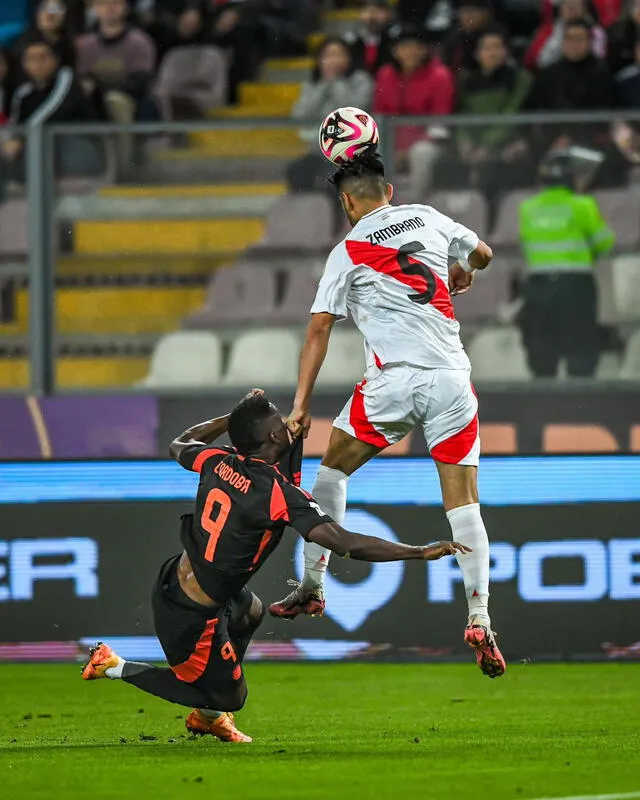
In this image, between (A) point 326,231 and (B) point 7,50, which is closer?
(A) point 326,231

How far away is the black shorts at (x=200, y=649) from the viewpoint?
7.22 meters

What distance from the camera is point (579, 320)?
10844 mm

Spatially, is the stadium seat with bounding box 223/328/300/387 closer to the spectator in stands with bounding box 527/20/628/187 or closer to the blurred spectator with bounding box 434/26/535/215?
the blurred spectator with bounding box 434/26/535/215

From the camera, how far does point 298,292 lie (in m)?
11.2

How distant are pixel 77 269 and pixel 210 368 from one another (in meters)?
1.11

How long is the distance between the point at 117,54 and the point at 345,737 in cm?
872

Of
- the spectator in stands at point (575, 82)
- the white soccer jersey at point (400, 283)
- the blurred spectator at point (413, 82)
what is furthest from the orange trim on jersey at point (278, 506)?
the spectator in stands at point (575, 82)

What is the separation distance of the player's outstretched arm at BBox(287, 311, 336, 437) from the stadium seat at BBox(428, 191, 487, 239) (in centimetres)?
366

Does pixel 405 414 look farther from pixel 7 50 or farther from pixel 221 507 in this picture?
pixel 7 50

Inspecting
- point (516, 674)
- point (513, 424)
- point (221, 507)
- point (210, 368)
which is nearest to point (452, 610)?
point (516, 674)

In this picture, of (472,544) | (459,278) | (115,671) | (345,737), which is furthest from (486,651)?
(459,278)

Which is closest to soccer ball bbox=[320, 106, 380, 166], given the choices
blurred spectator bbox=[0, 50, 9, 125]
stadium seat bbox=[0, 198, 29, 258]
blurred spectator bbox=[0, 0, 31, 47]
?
stadium seat bbox=[0, 198, 29, 258]

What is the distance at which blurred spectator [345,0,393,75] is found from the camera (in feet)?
44.0

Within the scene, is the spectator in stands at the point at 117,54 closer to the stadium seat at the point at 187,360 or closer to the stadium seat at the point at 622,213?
the stadium seat at the point at 187,360
